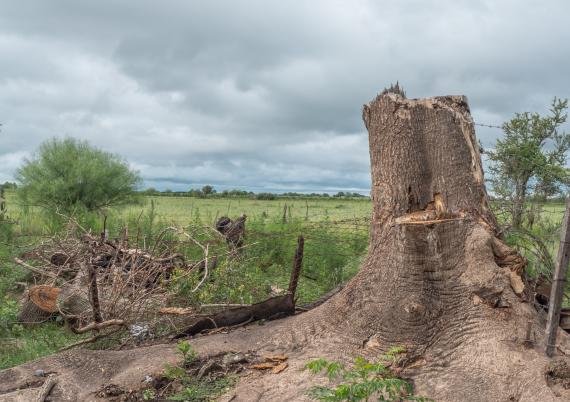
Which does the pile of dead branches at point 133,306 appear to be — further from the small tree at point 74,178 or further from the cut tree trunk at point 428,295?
the small tree at point 74,178

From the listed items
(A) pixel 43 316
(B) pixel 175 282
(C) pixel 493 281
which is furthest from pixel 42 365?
(C) pixel 493 281

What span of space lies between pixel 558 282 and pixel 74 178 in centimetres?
2045

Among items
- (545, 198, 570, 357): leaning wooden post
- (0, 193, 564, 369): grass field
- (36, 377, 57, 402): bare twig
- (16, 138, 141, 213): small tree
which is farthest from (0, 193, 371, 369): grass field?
(16, 138, 141, 213): small tree

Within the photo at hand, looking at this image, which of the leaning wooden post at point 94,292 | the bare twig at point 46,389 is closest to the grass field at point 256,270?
the leaning wooden post at point 94,292

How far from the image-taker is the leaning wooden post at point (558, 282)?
13.1 feet

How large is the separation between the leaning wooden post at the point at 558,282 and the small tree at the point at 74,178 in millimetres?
18968

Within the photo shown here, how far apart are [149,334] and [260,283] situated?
224cm

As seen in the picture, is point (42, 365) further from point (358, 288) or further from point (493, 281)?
point (493, 281)

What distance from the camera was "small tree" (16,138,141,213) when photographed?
70.6ft

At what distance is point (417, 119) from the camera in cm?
489

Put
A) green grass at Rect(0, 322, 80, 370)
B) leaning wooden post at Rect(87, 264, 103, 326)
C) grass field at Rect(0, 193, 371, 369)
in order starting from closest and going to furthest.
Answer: leaning wooden post at Rect(87, 264, 103, 326)
green grass at Rect(0, 322, 80, 370)
grass field at Rect(0, 193, 371, 369)

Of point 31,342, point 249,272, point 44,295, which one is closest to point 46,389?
point 31,342

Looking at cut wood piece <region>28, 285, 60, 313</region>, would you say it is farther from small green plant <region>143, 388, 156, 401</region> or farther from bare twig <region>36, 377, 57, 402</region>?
small green plant <region>143, 388, 156, 401</region>

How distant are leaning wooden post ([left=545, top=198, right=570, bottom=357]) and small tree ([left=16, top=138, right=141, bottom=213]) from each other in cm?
1897
